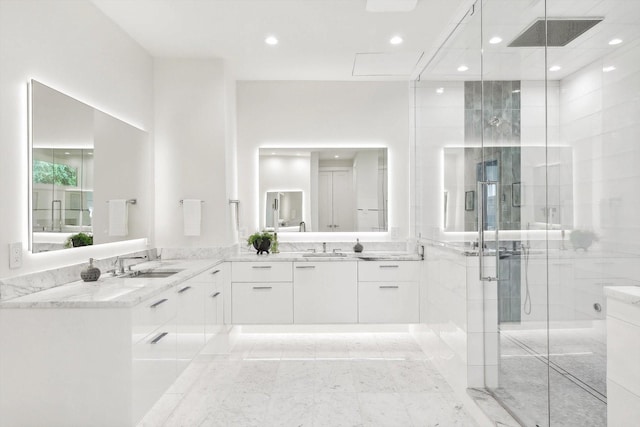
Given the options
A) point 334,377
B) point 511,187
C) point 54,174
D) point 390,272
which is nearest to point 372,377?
point 334,377

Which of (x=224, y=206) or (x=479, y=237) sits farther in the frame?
(x=224, y=206)

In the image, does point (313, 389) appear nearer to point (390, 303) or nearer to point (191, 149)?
point (390, 303)

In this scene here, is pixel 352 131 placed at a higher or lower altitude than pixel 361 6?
lower

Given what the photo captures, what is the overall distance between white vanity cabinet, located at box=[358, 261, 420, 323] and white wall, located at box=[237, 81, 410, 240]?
0.65 metres

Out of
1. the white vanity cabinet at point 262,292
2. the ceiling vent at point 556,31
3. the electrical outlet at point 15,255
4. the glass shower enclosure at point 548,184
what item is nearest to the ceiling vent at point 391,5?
the glass shower enclosure at point 548,184

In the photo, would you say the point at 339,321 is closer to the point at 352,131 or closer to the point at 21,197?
the point at 352,131

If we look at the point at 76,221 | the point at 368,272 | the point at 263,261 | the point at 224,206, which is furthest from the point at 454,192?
the point at 76,221

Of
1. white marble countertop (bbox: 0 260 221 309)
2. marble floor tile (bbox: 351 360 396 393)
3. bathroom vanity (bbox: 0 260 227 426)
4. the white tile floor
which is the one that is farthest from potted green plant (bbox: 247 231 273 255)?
bathroom vanity (bbox: 0 260 227 426)

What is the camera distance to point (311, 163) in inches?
176

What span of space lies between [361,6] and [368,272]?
7.42 ft

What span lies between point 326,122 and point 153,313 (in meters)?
2.83

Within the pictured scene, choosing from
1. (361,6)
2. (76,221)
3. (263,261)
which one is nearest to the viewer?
(76,221)

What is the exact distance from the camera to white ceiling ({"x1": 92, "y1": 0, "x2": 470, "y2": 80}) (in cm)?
283

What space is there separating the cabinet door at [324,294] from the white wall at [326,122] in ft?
2.86
